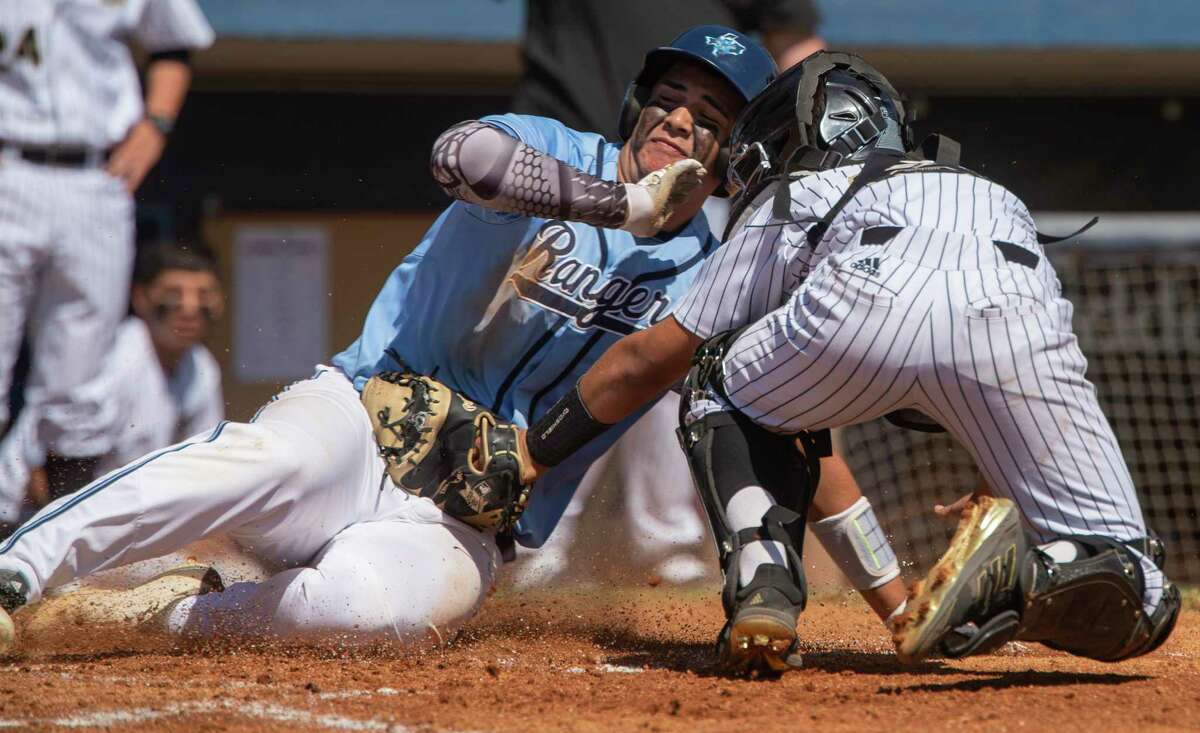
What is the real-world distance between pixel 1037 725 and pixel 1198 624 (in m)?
2.12

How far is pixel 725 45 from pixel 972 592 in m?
1.76

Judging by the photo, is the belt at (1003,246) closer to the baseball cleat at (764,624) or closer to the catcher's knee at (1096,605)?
the catcher's knee at (1096,605)

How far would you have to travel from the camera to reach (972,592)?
8.38 feet

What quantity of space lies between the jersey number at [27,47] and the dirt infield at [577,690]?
3.03 m

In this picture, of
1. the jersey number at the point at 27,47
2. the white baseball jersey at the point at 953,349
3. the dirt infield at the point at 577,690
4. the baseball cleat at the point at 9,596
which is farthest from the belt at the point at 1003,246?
the jersey number at the point at 27,47

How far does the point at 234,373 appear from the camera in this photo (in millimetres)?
7285

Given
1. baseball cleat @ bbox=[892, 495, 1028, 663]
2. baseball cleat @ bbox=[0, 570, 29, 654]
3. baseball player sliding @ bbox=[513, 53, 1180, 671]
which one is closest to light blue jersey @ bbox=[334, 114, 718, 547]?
baseball player sliding @ bbox=[513, 53, 1180, 671]

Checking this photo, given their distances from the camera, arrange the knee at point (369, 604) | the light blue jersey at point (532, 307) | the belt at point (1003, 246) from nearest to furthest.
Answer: the belt at point (1003, 246), the knee at point (369, 604), the light blue jersey at point (532, 307)

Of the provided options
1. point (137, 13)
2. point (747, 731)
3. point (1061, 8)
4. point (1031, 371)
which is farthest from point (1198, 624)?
point (137, 13)

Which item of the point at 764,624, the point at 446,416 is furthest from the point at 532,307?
the point at 764,624

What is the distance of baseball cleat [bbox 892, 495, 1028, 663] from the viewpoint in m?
2.53

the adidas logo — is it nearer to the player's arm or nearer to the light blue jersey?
the light blue jersey

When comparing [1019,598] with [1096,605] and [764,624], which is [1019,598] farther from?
[764,624]

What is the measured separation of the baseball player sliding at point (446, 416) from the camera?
10.6 feet
